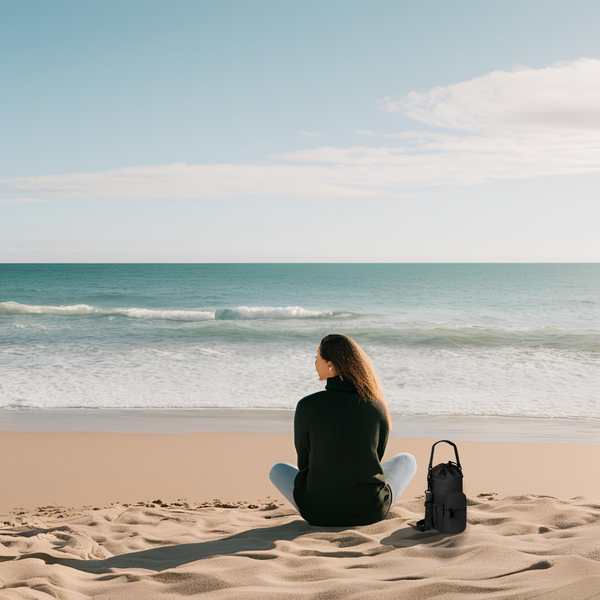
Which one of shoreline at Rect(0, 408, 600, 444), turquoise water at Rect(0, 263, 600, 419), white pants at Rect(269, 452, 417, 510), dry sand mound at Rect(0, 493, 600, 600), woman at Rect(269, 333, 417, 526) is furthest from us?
turquoise water at Rect(0, 263, 600, 419)

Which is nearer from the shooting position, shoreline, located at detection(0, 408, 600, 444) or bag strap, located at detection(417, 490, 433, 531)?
bag strap, located at detection(417, 490, 433, 531)

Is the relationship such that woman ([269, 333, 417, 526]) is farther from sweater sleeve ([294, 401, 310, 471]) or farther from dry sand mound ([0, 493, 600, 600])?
dry sand mound ([0, 493, 600, 600])

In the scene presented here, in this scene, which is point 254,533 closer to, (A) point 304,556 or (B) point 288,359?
(A) point 304,556

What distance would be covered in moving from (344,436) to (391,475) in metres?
0.62

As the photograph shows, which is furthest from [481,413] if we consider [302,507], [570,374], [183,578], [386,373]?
[183,578]

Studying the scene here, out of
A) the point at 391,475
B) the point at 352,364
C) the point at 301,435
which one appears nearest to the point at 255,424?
the point at 391,475

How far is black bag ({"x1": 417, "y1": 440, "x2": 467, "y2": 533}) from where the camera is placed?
301 cm

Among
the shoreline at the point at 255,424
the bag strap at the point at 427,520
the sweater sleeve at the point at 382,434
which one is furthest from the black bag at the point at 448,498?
the shoreline at the point at 255,424

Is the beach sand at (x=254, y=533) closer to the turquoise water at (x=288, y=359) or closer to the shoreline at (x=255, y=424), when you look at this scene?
the shoreline at (x=255, y=424)

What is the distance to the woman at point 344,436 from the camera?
3.00 m

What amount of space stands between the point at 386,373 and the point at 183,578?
337 inches

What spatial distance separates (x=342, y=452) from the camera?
302cm

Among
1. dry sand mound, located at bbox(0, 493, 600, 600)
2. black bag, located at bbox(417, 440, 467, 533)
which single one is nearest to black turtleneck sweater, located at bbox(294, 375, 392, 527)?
dry sand mound, located at bbox(0, 493, 600, 600)

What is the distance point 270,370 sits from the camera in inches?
434
